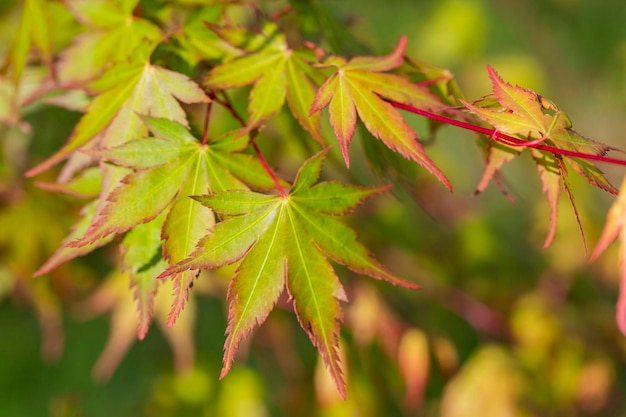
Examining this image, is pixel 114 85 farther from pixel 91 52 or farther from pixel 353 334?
pixel 353 334

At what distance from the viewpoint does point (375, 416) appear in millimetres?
1406

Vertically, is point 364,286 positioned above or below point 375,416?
above

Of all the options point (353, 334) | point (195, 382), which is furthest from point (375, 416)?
point (195, 382)

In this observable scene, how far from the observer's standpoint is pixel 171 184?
647 mm

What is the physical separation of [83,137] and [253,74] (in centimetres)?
19

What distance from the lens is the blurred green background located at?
123 centimetres

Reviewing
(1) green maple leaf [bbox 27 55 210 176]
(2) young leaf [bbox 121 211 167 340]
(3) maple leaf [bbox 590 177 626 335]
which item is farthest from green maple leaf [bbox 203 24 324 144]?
(3) maple leaf [bbox 590 177 626 335]

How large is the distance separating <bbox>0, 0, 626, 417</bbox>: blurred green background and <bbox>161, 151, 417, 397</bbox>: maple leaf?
26 cm

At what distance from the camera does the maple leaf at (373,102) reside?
633mm

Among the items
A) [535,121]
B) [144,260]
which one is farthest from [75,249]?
[535,121]

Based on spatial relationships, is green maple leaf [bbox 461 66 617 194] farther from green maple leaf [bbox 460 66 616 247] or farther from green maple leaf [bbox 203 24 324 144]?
green maple leaf [bbox 203 24 324 144]

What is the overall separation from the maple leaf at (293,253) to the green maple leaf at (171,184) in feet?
0.12

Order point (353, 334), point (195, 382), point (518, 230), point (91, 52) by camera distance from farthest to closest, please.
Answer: point (518, 230) < point (195, 382) < point (353, 334) < point (91, 52)

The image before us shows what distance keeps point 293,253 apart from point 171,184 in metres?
0.14
